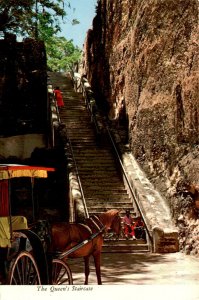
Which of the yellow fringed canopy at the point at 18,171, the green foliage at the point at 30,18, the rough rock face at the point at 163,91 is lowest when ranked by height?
the yellow fringed canopy at the point at 18,171

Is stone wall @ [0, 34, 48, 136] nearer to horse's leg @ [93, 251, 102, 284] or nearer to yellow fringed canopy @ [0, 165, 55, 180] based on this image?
horse's leg @ [93, 251, 102, 284]

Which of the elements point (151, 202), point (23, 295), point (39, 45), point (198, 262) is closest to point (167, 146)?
point (151, 202)

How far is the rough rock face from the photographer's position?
10.6m

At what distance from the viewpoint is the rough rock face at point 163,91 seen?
1062 cm

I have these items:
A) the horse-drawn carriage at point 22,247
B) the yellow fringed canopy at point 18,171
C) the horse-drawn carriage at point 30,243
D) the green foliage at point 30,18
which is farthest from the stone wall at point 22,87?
the horse-drawn carriage at point 22,247

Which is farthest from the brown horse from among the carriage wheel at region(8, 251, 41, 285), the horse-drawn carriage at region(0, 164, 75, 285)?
the carriage wheel at region(8, 251, 41, 285)

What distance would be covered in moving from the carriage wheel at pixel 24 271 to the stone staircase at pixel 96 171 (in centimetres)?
508

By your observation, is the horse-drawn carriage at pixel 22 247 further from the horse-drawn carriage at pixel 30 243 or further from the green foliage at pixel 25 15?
the green foliage at pixel 25 15

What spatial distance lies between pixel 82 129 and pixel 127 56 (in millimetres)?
3000

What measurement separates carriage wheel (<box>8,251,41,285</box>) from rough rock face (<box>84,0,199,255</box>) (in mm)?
5198

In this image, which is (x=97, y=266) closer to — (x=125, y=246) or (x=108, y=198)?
(x=125, y=246)

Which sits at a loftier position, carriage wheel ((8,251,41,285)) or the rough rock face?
the rough rock face

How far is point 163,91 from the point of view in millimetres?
12305

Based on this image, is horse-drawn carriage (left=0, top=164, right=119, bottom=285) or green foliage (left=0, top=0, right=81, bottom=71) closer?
horse-drawn carriage (left=0, top=164, right=119, bottom=285)
